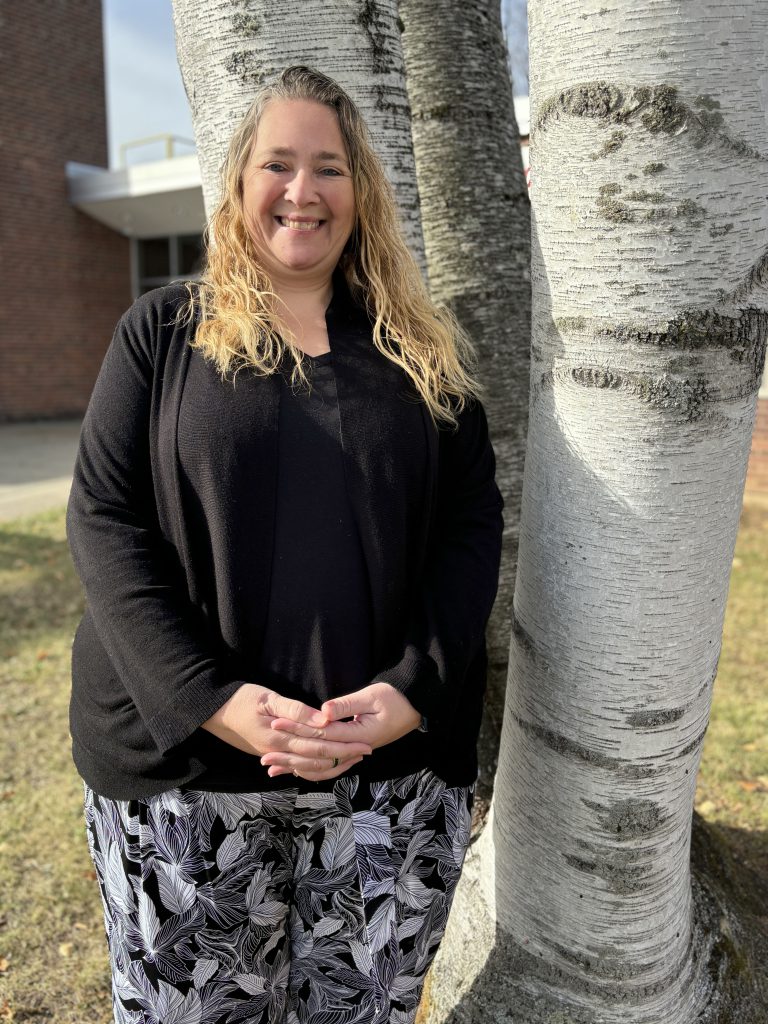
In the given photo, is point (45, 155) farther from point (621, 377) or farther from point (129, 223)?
point (621, 377)

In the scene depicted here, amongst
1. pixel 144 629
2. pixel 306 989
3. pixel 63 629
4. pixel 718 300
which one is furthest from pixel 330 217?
pixel 63 629

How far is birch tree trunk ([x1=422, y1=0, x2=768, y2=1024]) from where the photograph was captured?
1.42 metres

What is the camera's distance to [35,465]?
1038 cm

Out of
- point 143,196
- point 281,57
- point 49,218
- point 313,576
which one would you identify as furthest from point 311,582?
point 49,218

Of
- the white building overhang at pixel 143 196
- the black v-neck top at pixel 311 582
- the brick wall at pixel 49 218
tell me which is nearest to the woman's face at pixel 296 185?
the black v-neck top at pixel 311 582

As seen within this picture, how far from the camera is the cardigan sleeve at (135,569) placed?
1.40 meters

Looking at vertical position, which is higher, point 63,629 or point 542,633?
point 542,633

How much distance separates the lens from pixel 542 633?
1760mm

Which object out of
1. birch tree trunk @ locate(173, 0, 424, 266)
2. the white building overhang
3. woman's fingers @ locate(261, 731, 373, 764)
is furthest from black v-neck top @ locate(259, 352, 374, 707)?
the white building overhang

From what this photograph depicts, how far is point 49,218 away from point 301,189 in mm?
15058

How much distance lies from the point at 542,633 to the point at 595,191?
86 centimetres

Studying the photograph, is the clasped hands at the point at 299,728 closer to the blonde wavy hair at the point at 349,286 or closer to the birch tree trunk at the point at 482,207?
the blonde wavy hair at the point at 349,286

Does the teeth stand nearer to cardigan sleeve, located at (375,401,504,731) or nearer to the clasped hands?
cardigan sleeve, located at (375,401,504,731)

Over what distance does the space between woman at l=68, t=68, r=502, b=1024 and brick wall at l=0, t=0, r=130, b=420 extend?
14.1 m
